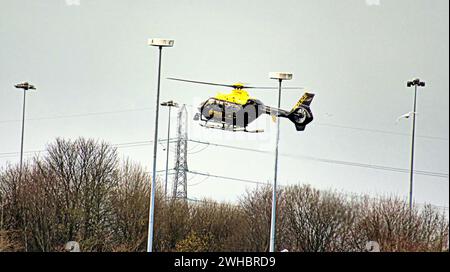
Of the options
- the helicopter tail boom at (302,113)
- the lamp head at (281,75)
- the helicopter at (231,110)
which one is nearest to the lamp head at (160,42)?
the helicopter at (231,110)

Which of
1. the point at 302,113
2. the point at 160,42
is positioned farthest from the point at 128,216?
the point at 160,42

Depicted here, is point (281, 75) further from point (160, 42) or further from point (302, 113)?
point (160, 42)

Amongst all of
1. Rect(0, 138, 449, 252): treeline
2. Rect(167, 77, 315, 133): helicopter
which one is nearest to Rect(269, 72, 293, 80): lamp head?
Rect(167, 77, 315, 133): helicopter

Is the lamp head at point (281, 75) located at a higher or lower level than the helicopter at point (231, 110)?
higher

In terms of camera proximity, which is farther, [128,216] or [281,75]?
[128,216]

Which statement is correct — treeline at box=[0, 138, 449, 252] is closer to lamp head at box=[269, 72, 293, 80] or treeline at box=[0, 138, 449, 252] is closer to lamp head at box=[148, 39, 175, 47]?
lamp head at box=[269, 72, 293, 80]

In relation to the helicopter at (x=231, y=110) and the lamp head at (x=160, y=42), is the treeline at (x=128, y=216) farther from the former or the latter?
the lamp head at (x=160, y=42)

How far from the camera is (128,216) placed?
31.6 metres

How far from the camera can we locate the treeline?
29.3 m

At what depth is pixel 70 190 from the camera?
31.2 meters

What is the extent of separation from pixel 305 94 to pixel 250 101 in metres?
4.03

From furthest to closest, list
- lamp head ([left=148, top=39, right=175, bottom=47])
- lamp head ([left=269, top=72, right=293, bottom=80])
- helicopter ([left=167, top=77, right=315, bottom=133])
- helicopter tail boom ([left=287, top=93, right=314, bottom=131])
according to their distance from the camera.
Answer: helicopter tail boom ([left=287, top=93, right=314, bottom=131])
lamp head ([left=269, top=72, right=293, bottom=80])
helicopter ([left=167, top=77, right=315, bottom=133])
lamp head ([left=148, top=39, right=175, bottom=47])

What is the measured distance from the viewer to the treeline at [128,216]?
29.3 meters

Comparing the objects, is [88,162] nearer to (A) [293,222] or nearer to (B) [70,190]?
(B) [70,190]
